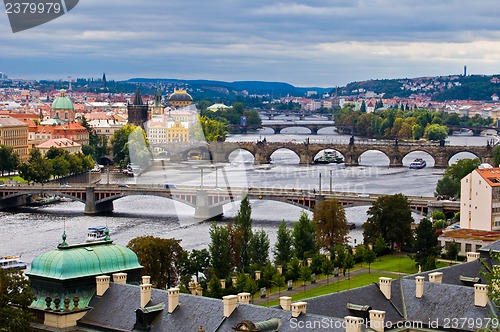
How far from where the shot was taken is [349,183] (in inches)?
3907

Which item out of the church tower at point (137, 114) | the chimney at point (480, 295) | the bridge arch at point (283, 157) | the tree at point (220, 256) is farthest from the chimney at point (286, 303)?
the church tower at point (137, 114)

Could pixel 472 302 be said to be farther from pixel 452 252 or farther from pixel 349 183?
pixel 349 183

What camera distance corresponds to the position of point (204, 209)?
253 feet

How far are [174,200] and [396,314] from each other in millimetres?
53365

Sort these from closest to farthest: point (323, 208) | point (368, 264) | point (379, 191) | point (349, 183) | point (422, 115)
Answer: point (368, 264) < point (323, 208) < point (379, 191) < point (349, 183) < point (422, 115)

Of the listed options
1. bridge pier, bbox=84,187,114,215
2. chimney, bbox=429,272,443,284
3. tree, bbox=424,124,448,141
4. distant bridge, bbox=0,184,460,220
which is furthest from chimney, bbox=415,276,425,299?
tree, bbox=424,124,448,141

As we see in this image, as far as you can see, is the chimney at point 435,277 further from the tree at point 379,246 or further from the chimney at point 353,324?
the tree at point 379,246

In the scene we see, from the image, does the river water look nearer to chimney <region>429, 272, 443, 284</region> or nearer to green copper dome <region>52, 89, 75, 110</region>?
chimney <region>429, 272, 443, 284</region>

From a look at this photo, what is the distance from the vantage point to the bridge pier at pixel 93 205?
82.0m

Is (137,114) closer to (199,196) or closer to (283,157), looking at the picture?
(283,157)

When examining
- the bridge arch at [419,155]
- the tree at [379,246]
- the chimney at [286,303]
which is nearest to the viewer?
the chimney at [286,303]

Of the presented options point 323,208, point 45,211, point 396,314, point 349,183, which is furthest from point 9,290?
point 349,183

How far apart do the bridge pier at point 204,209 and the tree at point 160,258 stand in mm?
28283

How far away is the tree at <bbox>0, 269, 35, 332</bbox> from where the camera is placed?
28.4 metres
